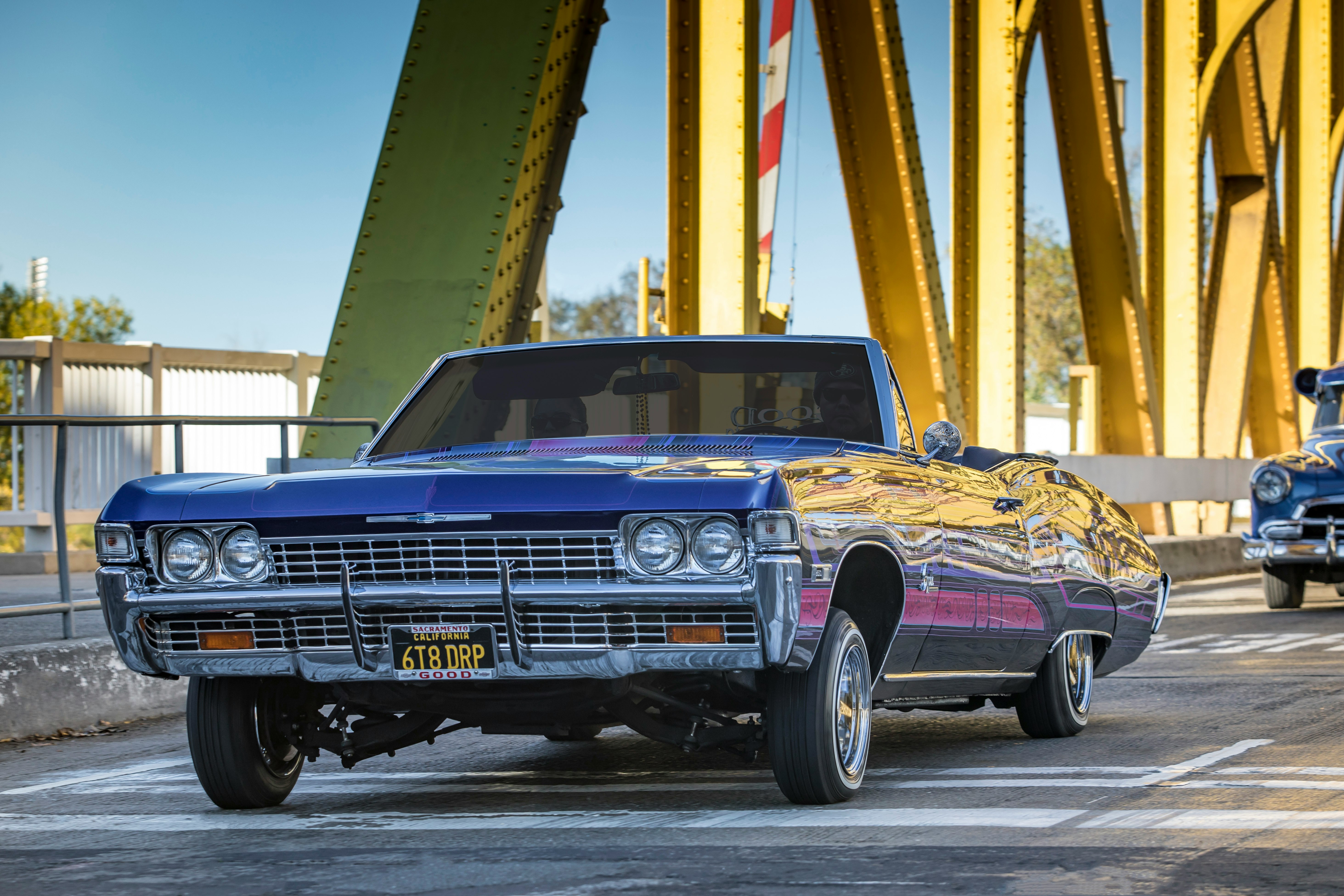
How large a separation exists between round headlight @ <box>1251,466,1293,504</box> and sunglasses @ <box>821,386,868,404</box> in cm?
903

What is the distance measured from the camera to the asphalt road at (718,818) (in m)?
4.41

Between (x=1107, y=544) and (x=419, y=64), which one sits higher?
(x=419, y=64)

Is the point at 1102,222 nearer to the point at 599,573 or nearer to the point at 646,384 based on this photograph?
the point at 646,384

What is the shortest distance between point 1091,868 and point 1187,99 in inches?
711

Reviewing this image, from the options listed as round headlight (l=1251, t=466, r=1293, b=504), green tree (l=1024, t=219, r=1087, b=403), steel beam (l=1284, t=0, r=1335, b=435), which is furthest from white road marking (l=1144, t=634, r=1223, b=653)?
green tree (l=1024, t=219, r=1087, b=403)

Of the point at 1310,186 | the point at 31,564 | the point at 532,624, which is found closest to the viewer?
the point at 532,624

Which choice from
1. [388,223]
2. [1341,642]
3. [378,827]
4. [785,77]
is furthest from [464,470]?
[785,77]

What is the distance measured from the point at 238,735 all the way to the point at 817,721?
1820 mm

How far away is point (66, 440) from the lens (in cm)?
891

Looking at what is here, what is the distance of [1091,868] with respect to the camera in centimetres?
443

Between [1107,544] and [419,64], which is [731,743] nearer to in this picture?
[1107,544]

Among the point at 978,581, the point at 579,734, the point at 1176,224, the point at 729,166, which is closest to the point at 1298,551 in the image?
the point at 729,166

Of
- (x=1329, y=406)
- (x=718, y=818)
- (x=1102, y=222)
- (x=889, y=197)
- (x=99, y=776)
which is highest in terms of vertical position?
(x=1102, y=222)

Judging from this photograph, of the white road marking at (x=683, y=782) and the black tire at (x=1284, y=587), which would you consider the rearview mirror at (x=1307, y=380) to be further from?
the white road marking at (x=683, y=782)
